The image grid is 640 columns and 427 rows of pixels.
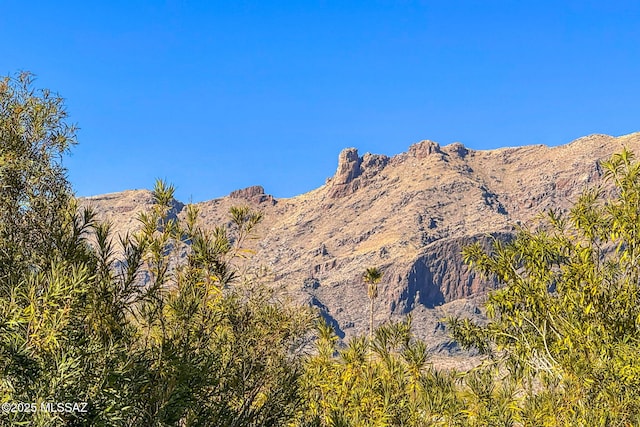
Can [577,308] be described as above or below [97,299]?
below

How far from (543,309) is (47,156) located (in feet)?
27.2

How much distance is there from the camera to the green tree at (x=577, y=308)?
8734 mm

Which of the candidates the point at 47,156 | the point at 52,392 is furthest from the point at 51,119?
the point at 52,392

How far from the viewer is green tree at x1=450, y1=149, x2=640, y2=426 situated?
873 cm

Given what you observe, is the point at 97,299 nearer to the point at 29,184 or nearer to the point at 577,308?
the point at 29,184

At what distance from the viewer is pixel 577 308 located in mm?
9570

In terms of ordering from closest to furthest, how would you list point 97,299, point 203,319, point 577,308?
point 97,299, point 203,319, point 577,308

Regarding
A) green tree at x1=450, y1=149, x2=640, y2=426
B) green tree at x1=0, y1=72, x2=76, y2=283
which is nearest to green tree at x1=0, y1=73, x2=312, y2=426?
green tree at x1=0, y1=72, x2=76, y2=283

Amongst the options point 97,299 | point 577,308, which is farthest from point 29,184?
point 577,308

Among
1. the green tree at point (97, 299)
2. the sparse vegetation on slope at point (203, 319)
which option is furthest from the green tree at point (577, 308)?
the green tree at point (97, 299)

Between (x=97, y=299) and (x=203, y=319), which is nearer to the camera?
(x=97, y=299)

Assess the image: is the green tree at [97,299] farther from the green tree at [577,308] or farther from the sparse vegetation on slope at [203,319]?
the green tree at [577,308]

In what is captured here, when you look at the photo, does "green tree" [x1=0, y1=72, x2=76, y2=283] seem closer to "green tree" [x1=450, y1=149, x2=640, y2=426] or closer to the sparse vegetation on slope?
the sparse vegetation on slope

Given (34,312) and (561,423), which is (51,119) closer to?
(34,312)
